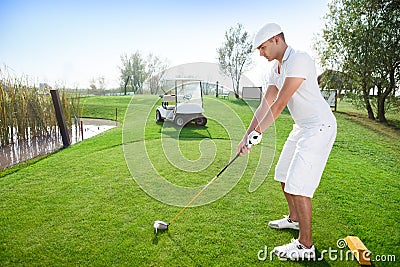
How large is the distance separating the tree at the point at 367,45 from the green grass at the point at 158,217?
31.7 ft

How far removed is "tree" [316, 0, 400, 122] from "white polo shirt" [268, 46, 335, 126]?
491 inches

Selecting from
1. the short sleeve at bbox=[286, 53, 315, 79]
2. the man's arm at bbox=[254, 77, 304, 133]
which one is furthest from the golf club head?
the short sleeve at bbox=[286, 53, 315, 79]

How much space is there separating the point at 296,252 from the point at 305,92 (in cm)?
117

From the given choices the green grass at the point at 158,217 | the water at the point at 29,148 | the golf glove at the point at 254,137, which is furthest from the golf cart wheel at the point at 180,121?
the golf glove at the point at 254,137

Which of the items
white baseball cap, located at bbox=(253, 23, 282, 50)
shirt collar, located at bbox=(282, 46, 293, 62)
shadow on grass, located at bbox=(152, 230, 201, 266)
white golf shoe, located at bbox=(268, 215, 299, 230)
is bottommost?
shadow on grass, located at bbox=(152, 230, 201, 266)

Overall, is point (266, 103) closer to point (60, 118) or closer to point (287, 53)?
point (287, 53)

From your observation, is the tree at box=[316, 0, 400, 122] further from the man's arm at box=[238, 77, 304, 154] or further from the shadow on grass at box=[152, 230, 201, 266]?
the shadow on grass at box=[152, 230, 201, 266]

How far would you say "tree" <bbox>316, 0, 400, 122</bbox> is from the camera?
12.3 m

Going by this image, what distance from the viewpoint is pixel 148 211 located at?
2.95 metres

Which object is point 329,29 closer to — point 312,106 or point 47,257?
point 312,106

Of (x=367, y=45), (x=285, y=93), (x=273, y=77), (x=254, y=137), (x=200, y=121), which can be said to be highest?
(x=367, y=45)

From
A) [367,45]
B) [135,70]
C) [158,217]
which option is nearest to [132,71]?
[135,70]

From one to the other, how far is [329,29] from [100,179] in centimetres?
1433

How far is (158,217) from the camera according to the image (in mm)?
2834
